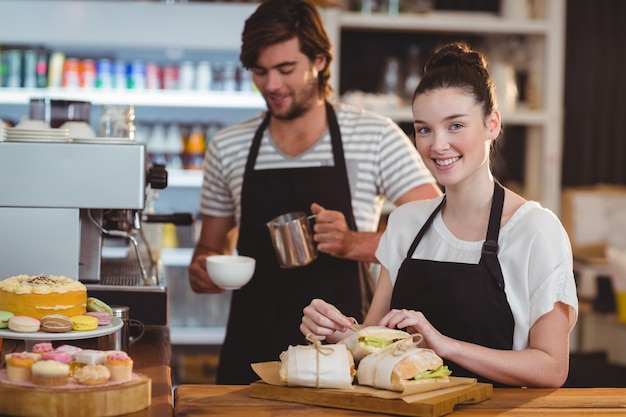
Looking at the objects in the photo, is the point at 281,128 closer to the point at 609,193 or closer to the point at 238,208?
the point at 238,208

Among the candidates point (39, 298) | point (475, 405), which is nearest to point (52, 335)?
point (39, 298)

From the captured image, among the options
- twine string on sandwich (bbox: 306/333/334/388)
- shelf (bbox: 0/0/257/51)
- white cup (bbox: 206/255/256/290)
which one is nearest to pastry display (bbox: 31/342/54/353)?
twine string on sandwich (bbox: 306/333/334/388)

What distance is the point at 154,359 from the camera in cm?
202

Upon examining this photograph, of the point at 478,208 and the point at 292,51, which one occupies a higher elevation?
the point at 292,51

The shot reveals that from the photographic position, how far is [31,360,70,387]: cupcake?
1.48 m

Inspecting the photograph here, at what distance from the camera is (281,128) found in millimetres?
2859

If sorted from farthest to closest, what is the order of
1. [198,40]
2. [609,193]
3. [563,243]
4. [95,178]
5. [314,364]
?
[609,193] < [198,40] < [95,178] < [563,243] < [314,364]

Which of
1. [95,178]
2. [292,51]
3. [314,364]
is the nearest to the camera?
[314,364]

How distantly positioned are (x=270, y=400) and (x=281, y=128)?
1351mm

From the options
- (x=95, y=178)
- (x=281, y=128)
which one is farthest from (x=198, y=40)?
(x=95, y=178)

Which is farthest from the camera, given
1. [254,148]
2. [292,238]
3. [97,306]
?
[254,148]

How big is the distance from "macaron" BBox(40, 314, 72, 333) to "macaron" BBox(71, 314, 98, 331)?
1 cm

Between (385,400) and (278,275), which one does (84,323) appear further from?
(278,275)

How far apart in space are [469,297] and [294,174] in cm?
95
